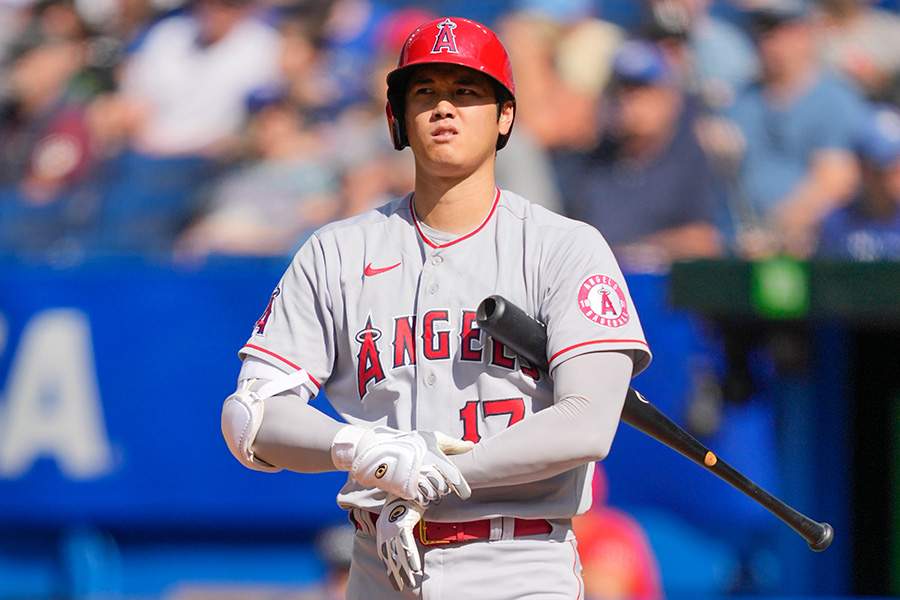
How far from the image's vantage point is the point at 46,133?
7.39m

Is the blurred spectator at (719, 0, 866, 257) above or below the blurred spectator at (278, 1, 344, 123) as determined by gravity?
below

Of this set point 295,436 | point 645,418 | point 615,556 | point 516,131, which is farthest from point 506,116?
point 516,131

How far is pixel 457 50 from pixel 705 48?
5400 millimetres

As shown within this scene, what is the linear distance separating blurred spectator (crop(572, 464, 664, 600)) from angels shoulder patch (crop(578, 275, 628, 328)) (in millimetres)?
3196

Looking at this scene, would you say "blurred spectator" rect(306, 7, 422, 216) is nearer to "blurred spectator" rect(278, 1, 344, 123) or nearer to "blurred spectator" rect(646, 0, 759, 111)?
"blurred spectator" rect(278, 1, 344, 123)

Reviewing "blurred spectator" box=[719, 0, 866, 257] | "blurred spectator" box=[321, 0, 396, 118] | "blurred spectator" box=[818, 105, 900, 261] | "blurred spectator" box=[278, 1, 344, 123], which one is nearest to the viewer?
"blurred spectator" box=[818, 105, 900, 261]

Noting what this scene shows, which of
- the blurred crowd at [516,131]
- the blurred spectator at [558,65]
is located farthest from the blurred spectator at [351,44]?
the blurred spectator at [558,65]

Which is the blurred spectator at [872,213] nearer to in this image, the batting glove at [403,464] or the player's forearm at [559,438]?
the player's forearm at [559,438]

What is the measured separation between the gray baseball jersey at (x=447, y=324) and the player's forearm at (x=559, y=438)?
0.20 ft

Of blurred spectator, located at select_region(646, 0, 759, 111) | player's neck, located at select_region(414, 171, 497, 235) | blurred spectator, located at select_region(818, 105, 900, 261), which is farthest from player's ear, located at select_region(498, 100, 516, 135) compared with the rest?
blurred spectator, located at select_region(646, 0, 759, 111)

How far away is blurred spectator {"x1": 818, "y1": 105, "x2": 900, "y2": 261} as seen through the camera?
5719 mm

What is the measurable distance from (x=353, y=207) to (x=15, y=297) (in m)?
1.89

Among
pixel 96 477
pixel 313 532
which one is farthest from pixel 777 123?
pixel 96 477

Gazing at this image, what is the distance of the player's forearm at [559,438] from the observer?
1921mm
